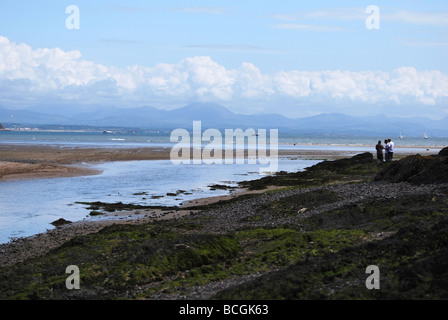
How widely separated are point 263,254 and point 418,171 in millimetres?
14868

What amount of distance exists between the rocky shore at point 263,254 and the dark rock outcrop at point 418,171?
1.96ft

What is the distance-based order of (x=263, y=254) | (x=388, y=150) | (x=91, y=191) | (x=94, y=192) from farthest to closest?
(x=388, y=150) < (x=91, y=191) < (x=94, y=192) < (x=263, y=254)

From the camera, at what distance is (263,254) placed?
15180 mm

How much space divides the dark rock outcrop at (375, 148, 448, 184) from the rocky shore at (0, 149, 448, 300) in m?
0.60

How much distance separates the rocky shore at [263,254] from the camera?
37.1 ft

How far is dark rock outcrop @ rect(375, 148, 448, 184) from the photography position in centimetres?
2492

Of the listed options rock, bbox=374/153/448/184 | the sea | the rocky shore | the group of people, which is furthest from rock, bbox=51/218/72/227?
the group of people

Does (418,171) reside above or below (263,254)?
above

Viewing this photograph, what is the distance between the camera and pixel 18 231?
22.1 meters

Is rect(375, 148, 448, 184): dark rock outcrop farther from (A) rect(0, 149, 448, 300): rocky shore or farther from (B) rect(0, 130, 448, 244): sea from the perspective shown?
(B) rect(0, 130, 448, 244): sea

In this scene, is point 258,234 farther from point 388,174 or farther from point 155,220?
point 388,174

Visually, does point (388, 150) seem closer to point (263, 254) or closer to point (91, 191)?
point (91, 191)

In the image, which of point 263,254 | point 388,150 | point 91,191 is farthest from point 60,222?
point 388,150
